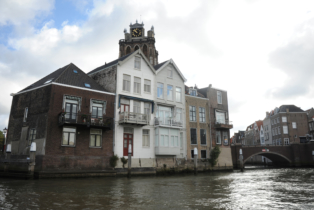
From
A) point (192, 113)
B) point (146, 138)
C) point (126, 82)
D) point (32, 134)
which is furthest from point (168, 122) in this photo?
point (32, 134)

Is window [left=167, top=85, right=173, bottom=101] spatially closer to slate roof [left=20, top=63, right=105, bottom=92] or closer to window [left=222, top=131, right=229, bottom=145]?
slate roof [left=20, top=63, right=105, bottom=92]

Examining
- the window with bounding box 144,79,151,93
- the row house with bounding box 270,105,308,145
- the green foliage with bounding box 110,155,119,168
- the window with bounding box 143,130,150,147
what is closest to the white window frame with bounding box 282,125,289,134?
the row house with bounding box 270,105,308,145

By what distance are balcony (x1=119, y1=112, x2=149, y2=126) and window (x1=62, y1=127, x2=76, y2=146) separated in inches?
217

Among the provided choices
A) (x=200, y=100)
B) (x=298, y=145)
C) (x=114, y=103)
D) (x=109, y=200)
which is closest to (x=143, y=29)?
(x=200, y=100)

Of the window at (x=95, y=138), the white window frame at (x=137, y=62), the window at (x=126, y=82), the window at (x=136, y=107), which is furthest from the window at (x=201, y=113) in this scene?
the window at (x=95, y=138)

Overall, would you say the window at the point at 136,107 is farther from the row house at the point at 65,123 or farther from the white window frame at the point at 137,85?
the row house at the point at 65,123

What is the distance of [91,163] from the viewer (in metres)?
26.6

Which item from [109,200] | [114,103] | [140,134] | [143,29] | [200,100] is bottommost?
[109,200]

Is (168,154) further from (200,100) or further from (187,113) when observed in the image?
(200,100)

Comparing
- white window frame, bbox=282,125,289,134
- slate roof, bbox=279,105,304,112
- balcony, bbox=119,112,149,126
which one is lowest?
balcony, bbox=119,112,149,126

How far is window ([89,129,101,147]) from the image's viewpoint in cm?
2761

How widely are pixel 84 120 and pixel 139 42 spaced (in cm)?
4073

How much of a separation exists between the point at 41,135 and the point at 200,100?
23.5 meters

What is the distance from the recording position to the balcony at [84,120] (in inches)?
985
